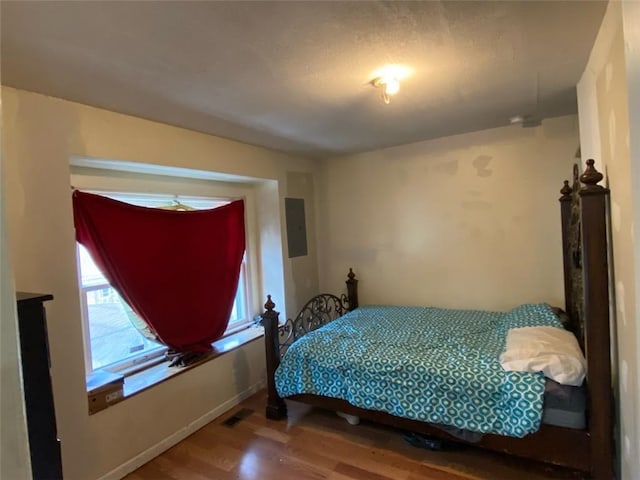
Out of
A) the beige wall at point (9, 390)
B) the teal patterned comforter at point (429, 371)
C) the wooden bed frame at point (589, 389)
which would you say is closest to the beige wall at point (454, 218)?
the teal patterned comforter at point (429, 371)

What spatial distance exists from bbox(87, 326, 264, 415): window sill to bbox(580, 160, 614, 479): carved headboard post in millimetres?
2443

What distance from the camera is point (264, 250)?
11.8ft

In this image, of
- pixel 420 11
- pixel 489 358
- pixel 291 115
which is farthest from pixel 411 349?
pixel 420 11

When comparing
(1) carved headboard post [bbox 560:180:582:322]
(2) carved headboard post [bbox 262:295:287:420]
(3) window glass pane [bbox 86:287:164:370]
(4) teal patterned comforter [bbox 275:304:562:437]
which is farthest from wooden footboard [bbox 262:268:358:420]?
(1) carved headboard post [bbox 560:180:582:322]

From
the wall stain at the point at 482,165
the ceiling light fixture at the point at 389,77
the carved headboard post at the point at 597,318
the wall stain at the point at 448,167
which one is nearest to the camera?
the carved headboard post at the point at 597,318

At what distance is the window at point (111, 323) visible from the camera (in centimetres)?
235

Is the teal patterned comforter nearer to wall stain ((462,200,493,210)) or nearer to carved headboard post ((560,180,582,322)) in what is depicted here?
carved headboard post ((560,180,582,322))

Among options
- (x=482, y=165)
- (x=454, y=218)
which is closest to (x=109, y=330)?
(x=454, y=218)

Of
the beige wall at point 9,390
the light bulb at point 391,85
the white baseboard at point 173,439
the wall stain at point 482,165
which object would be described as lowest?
the white baseboard at point 173,439

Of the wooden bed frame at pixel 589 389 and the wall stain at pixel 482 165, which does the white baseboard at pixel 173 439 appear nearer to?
the wooden bed frame at pixel 589 389

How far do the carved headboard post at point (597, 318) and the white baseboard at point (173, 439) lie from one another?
2419 millimetres

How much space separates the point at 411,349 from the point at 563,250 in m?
1.47

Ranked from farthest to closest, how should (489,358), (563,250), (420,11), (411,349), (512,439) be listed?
(563,250) → (411,349) → (489,358) → (512,439) → (420,11)

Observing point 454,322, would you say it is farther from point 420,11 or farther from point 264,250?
point 420,11
